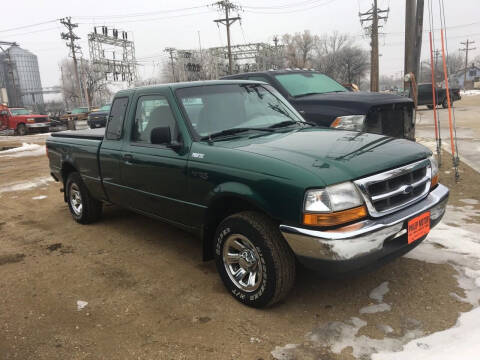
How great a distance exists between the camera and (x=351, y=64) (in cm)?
5744

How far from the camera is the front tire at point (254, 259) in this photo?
9.61 ft

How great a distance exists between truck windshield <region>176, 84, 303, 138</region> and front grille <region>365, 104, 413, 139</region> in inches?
91.3

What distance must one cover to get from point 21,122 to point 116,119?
905 inches

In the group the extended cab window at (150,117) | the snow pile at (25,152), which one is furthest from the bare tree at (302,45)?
the extended cab window at (150,117)

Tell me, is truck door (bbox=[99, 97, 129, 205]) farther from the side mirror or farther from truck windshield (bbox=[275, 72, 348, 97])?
truck windshield (bbox=[275, 72, 348, 97])

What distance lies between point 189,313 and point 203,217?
31.1 inches

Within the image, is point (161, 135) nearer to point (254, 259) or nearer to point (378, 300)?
point (254, 259)

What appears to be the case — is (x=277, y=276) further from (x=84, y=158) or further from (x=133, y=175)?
(x=84, y=158)

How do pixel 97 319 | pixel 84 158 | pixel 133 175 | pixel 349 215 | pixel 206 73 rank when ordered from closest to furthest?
pixel 349 215, pixel 97 319, pixel 133 175, pixel 84 158, pixel 206 73

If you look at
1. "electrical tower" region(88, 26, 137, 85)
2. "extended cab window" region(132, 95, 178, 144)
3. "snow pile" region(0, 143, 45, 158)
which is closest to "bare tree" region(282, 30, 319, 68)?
"electrical tower" region(88, 26, 137, 85)

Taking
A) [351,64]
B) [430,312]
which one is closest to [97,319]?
[430,312]

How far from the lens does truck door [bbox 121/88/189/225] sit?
369 cm

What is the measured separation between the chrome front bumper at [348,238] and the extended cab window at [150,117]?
5.29 ft

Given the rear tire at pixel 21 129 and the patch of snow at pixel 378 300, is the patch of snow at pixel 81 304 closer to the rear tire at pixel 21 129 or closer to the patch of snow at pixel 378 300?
the patch of snow at pixel 378 300
